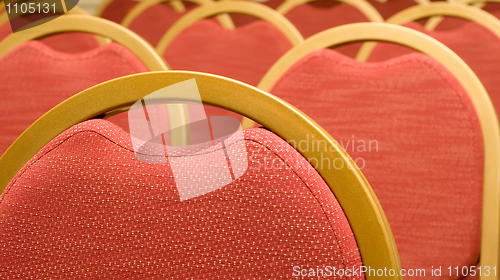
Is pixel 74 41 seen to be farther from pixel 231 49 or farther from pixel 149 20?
pixel 149 20

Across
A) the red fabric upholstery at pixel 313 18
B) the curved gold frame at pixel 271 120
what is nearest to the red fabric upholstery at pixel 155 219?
the curved gold frame at pixel 271 120

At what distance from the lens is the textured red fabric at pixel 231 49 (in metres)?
0.80

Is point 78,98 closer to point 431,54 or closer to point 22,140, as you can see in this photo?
point 22,140

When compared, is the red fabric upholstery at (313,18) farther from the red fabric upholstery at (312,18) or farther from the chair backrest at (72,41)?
the chair backrest at (72,41)

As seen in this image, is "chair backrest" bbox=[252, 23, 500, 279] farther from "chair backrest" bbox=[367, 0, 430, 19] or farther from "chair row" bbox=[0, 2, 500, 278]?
"chair backrest" bbox=[367, 0, 430, 19]

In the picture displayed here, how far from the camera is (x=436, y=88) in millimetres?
452

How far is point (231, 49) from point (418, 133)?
1.52ft

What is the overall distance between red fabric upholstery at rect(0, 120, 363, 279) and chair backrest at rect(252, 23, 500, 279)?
0.28m

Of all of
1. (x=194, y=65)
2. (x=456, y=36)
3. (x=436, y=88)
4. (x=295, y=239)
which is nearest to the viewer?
(x=295, y=239)

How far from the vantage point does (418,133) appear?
18.2 inches

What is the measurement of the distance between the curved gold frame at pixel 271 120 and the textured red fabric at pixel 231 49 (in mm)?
559

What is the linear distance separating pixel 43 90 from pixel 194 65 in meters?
0.33

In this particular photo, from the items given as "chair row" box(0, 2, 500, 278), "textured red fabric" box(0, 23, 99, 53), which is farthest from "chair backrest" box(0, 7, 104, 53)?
"chair row" box(0, 2, 500, 278)

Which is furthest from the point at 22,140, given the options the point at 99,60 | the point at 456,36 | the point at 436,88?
the point at 456,36
